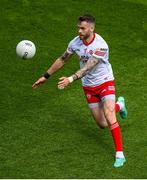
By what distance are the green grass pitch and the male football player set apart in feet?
1.92

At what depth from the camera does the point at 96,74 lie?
1261 centimetres

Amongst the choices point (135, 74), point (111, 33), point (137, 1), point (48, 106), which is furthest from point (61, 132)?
point (137, 1)

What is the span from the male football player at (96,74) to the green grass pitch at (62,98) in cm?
58

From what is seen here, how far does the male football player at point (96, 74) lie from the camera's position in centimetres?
1218

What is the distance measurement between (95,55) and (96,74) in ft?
1.85

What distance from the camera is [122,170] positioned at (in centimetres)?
1198

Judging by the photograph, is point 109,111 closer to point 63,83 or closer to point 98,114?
point 98,114

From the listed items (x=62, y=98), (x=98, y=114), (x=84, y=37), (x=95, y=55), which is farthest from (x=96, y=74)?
(x=62, y=98)

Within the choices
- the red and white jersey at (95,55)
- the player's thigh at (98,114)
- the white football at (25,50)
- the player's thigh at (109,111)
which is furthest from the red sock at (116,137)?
the white football at (25,50)

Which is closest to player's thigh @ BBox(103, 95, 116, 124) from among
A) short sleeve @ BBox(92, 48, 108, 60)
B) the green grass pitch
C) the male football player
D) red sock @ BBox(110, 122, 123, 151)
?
the male football player

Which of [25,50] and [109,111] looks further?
[25,50]

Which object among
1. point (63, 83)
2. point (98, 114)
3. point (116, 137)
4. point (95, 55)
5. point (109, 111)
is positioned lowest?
point (116, 137)

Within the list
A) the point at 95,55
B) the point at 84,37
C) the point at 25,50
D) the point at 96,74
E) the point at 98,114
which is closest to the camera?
the point at 95,55

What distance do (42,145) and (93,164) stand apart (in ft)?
4.10
